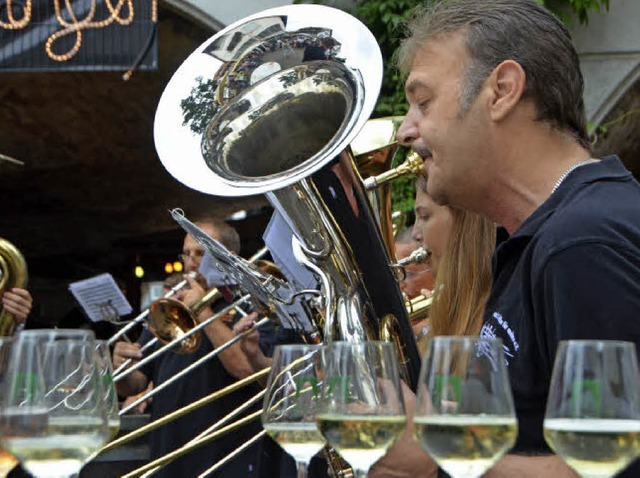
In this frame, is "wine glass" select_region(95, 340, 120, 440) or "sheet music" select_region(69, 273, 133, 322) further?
"sheet music" select_region(69, 273, 133, 322)

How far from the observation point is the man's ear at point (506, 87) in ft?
6.70

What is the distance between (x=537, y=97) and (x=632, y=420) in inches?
36.5

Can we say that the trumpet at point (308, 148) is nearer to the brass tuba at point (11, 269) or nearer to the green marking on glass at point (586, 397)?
the green marking on glass at point (586, 397)

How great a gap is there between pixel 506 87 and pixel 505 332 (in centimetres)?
46

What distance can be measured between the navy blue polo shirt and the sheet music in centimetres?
396

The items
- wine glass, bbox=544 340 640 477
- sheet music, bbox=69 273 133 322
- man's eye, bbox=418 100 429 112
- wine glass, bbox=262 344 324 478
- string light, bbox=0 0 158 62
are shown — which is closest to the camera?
wine glass, bbox=544 340 640 477

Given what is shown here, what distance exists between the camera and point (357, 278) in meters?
2.19

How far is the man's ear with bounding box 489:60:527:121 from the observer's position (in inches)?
80.4

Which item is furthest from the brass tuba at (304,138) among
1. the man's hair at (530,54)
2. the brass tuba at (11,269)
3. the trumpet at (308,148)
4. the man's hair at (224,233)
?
the brass tuba at (11,269)

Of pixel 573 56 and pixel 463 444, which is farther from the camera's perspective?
pixel 573 56

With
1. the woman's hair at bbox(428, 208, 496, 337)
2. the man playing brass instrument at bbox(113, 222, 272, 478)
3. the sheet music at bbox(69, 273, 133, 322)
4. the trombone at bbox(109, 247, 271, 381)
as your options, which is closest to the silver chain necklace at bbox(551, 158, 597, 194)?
the woman's hair at bbox(428, 208, 496, 337)

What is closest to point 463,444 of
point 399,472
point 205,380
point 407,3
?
point 399,472

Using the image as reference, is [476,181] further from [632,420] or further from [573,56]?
[632,420]

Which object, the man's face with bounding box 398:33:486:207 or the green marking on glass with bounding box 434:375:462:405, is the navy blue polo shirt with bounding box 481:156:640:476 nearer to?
the man's face with bounding box 398:33:486:207
